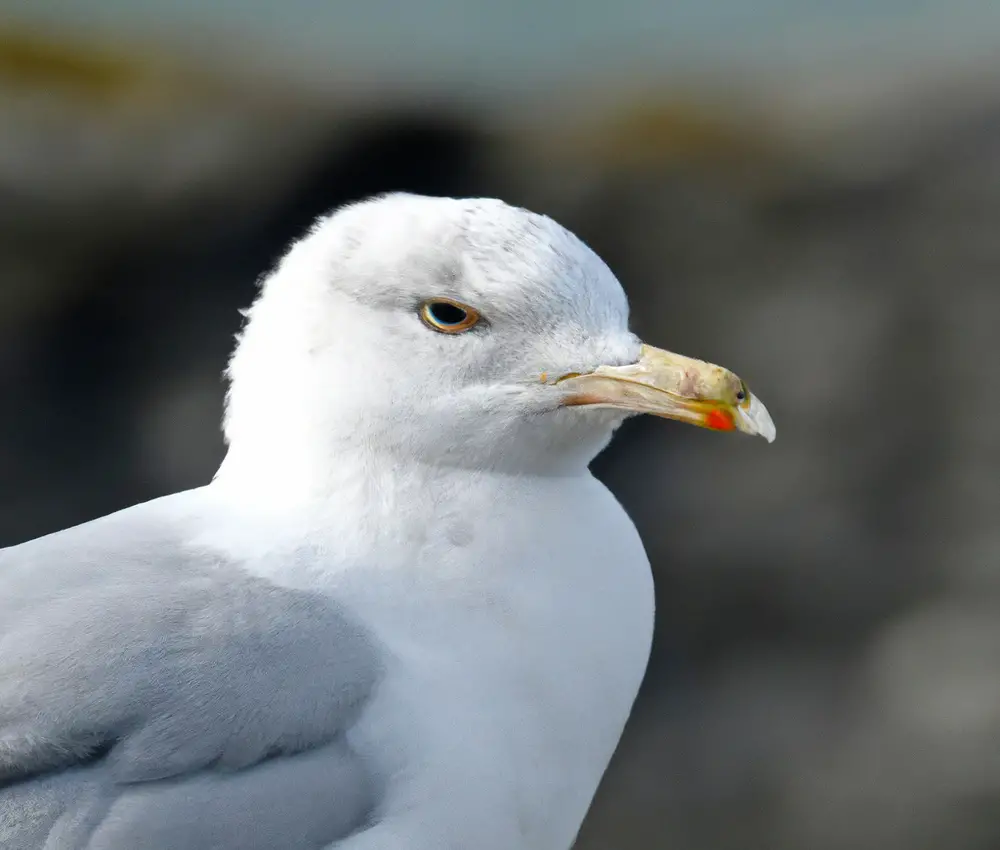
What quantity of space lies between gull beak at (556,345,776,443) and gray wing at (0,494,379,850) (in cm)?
30

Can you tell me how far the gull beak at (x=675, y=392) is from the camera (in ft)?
3.73

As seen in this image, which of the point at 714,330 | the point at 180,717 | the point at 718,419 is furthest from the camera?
the point at 714,330

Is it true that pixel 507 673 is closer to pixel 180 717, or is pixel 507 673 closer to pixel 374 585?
pixel 374 585

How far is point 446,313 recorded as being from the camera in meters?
1.17

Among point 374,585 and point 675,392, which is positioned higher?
point 675,392

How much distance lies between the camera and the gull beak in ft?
3.73

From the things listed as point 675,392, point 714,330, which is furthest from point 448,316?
point 714,330

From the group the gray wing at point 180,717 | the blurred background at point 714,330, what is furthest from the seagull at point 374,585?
the blurred background at point 714,330

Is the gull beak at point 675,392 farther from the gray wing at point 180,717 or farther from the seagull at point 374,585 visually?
the gray wing at point 180,717

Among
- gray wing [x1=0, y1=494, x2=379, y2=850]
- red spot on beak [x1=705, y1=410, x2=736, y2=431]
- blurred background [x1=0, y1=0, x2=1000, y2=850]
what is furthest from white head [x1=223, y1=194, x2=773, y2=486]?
blurred background [x1=0, y1=0, x2=1000, y2=850]

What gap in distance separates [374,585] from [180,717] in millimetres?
204

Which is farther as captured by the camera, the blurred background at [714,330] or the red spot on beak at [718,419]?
the blurred background at [714,330]

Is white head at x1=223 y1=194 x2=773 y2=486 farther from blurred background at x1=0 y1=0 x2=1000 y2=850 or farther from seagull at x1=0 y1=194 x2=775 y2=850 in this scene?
blurred background at x1=0 y1=0 x2=1000 y2=850

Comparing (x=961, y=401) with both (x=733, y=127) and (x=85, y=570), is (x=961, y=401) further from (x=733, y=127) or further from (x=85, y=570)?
(x=85, y=570)
